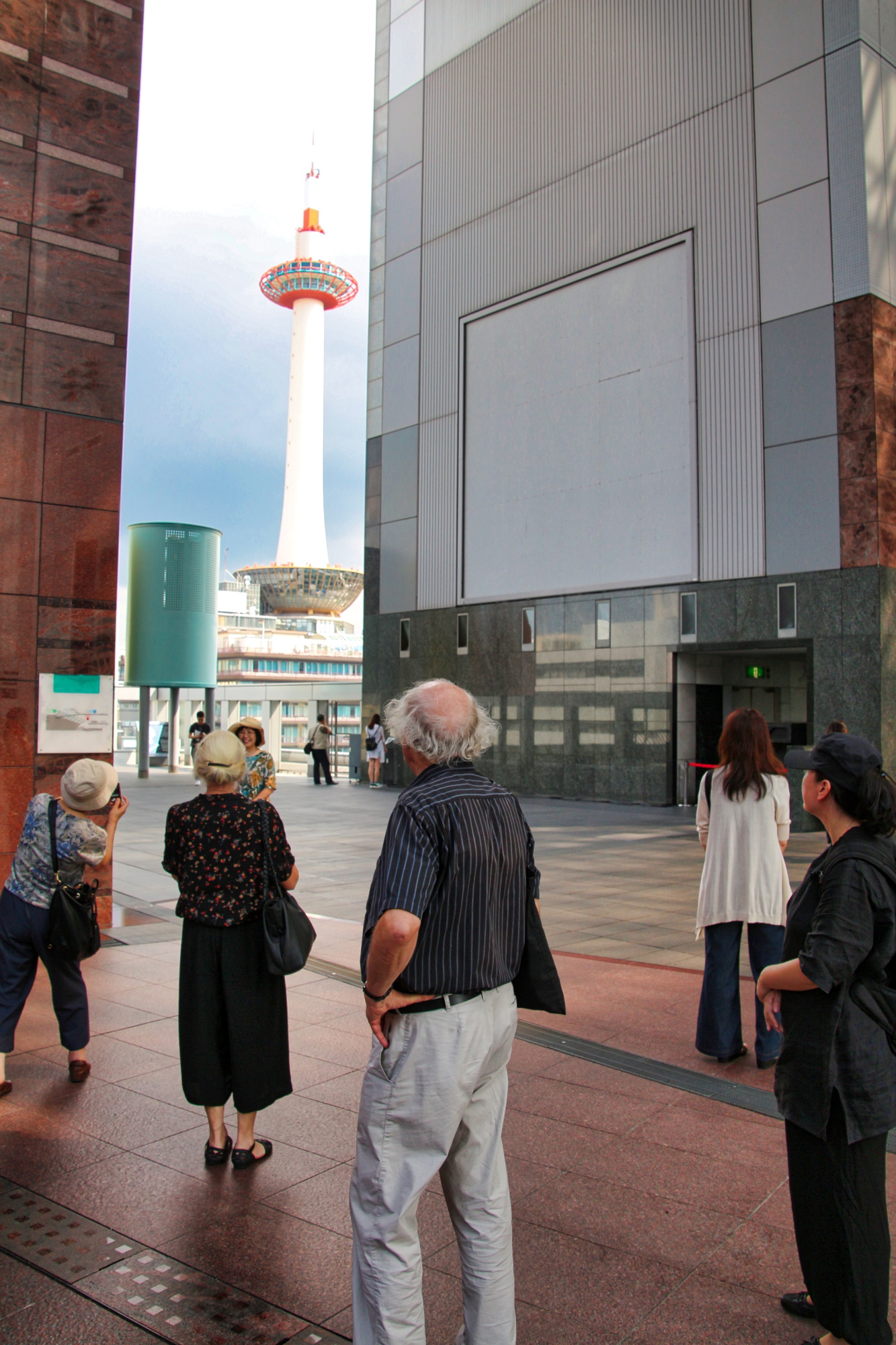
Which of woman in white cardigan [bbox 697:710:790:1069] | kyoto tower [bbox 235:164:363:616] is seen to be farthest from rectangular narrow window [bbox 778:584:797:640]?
kyoto tower [bbox 235:164:363:616]

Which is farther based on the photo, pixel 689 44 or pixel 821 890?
pixel 689 44

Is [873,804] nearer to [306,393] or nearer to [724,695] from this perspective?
[724,695]

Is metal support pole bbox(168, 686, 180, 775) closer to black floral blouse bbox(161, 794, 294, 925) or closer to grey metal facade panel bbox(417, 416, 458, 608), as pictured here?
grey metal facade panel bbox(417, 416, 458, 608)

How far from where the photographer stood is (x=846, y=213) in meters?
17.3

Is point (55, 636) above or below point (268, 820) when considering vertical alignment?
above

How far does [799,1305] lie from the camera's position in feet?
9.98

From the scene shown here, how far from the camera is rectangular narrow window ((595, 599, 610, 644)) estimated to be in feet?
70.6

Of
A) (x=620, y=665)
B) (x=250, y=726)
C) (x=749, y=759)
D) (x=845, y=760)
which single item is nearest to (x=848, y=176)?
(x=620, y=665)

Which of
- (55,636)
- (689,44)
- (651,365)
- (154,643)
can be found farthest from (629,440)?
(55,636)

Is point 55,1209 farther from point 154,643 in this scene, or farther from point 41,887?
point 154,643

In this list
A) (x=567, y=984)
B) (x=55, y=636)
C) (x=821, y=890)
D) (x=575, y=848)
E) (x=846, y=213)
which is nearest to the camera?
(x=821, y=890)

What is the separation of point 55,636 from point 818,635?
528 inches

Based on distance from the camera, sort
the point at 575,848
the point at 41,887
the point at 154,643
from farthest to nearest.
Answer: the point at 154,643, the point at 575,848, the point at 41,887

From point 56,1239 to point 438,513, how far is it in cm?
2266
